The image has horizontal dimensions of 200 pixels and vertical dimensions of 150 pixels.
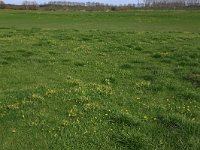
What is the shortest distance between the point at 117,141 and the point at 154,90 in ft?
14.0

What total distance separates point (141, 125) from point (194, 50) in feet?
40.1

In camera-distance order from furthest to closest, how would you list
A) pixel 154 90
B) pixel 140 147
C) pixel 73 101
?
pixel 154 90, pixel 73 101, pixel 140 147

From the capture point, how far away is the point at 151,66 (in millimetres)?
15500

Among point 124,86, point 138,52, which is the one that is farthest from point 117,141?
point 138,52

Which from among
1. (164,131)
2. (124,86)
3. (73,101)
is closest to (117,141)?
(164,131)

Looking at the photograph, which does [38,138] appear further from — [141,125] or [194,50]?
[194,50]

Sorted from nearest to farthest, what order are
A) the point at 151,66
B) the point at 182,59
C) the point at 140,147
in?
1. the point at 140,147
2. the point at 151,66
3. the point at 182,59

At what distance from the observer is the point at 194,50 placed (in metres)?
19.7

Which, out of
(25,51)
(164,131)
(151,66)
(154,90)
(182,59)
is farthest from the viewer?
(25,51)

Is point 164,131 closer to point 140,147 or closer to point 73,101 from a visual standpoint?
point 140,147

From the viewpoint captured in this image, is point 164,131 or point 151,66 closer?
point 164,131

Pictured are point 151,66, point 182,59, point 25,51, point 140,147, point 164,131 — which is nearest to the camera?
point 140,147

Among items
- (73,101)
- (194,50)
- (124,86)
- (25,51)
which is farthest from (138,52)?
(73,101)

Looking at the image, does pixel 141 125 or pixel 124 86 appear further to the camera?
pixel 124 86
